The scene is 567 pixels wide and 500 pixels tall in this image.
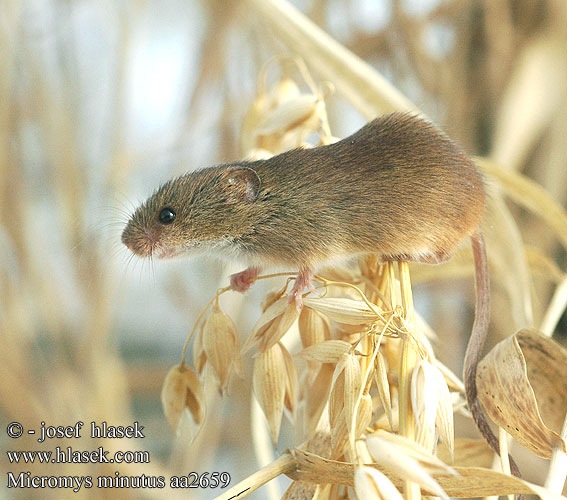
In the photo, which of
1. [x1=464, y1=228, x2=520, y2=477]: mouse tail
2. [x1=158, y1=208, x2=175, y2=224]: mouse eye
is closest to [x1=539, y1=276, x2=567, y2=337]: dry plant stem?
[x1=464, y1=228, x2=520, y2=477]: mouse tail

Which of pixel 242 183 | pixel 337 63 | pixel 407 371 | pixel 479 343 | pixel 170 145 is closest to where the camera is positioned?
pixel 407 371

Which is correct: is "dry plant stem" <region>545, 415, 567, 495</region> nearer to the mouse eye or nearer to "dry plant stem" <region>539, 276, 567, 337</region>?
"dry plant stem" <region>539, 276, 567, 337</region>

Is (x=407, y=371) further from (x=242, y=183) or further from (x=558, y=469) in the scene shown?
(x=242, y=183)

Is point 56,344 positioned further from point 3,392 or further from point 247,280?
point 247,280

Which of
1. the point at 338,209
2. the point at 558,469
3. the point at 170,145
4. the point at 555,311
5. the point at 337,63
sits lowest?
the point at 558,469

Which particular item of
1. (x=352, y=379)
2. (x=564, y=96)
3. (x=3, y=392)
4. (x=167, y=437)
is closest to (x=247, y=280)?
(x=352, y=379)

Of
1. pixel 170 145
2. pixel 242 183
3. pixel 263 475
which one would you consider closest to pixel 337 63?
pixel 242 183
